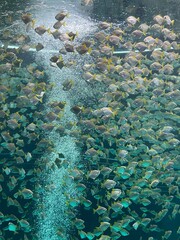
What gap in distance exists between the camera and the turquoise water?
6.01 meters

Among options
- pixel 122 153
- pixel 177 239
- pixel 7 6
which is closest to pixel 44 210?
pixel 122 153

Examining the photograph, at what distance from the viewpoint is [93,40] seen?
6902mm

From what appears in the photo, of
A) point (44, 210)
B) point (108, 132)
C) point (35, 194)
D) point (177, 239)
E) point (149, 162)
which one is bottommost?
point (177, 239)

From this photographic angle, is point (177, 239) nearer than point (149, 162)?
No

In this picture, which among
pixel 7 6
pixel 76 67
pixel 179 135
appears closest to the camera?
pixel 7 6

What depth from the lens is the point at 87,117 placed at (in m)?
6.48

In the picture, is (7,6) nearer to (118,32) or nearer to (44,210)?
(118,32)

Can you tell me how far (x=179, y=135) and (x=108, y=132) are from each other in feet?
7.84

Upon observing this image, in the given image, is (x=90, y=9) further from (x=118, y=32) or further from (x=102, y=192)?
(x=102, y=192)

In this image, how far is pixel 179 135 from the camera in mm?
7707

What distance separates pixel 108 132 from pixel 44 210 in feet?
8.24

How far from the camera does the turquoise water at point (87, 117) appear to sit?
237 inches

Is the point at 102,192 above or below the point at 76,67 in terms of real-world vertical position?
below

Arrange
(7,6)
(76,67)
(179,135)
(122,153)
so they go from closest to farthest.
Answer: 1. (122,153)
2. (7,6)
3. (76,67)
4. (179,135)
